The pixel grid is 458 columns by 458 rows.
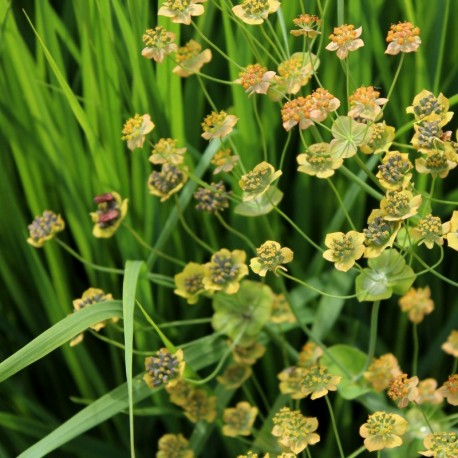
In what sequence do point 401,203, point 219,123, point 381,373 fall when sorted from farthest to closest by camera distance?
point 381,373 → point 219,123 → point 401,203

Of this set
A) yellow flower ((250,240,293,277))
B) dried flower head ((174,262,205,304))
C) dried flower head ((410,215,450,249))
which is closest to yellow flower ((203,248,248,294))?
dried flower head ((174,262,205,304))

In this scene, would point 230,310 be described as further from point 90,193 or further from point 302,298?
point 90,193

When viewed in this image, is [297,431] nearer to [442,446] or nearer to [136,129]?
[442,446]

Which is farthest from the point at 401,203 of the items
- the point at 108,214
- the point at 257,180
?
the point at 108,214

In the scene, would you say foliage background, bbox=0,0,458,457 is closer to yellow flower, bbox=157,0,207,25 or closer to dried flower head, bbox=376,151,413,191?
yellow flower, bbox=157,0,207,25

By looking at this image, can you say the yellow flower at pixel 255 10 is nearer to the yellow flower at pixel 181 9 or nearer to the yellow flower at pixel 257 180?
the yellow flower at pixel 181 9

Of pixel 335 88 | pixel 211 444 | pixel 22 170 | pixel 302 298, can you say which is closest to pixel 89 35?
pixel 22 170
